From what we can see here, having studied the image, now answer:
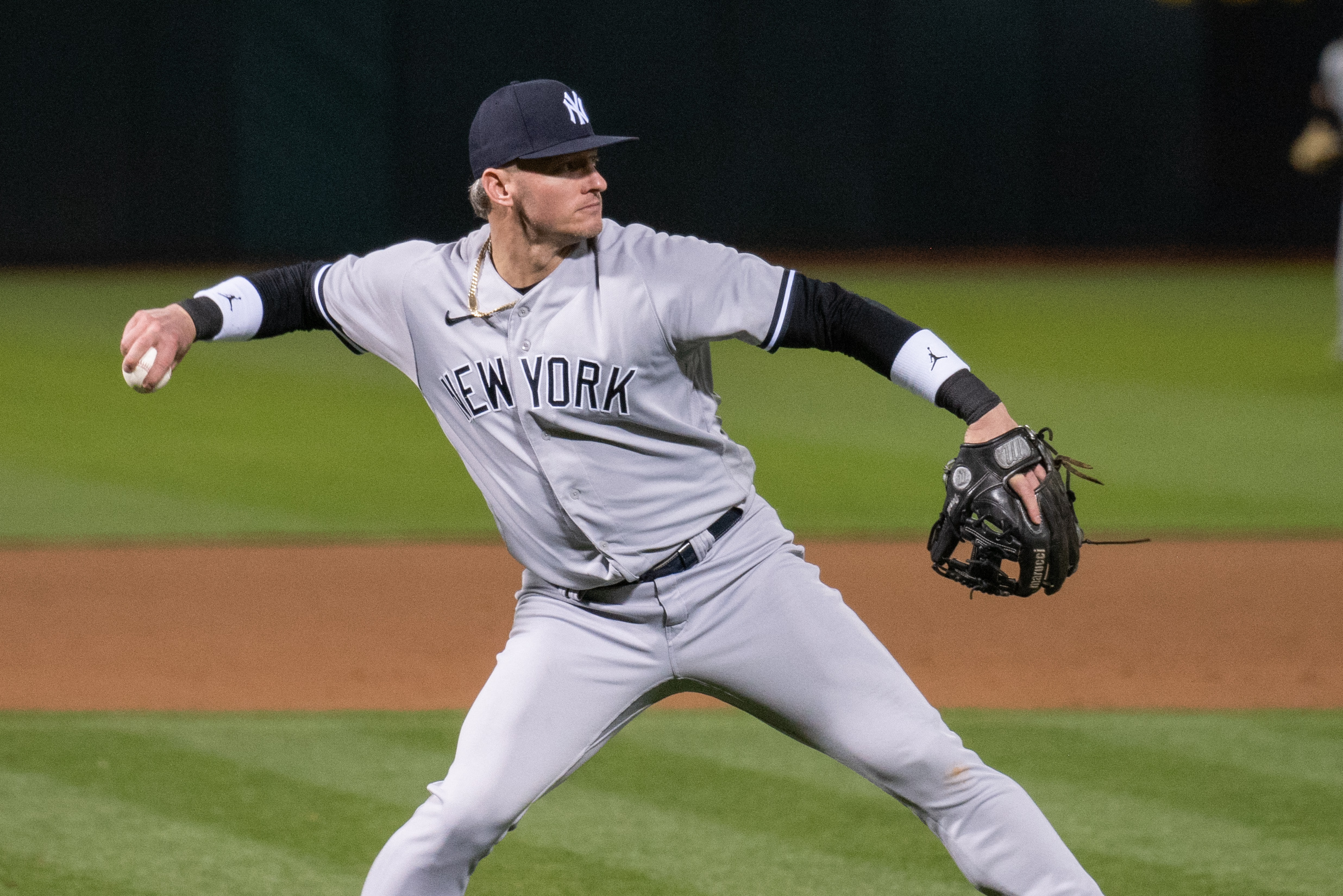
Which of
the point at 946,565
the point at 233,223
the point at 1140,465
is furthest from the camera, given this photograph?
the point at 233,223

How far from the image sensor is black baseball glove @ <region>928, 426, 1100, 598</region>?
2791 millimetres

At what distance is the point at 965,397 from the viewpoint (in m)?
2.78

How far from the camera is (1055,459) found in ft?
9.36

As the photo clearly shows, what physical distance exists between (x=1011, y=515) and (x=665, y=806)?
6.06 feet

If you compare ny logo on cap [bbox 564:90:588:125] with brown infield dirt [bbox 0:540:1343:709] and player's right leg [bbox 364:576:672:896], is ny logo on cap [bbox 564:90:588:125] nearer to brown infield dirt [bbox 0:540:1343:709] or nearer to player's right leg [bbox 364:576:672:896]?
player's right leg [bbox 364:576:672:896]

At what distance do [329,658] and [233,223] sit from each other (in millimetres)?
13696

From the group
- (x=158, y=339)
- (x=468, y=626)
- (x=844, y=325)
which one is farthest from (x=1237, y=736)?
(x=158, y=339)

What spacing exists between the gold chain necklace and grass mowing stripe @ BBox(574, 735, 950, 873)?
1.79 meters

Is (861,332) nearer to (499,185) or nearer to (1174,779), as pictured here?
(499,185)

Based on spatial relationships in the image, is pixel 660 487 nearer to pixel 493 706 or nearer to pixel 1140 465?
pixel 493 706

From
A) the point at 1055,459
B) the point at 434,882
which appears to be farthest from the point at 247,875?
the point at 1055,459

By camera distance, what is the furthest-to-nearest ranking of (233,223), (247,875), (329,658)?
(233,223), (329,658), (247,875)

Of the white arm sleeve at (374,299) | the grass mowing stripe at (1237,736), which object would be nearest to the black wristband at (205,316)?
the white arm sleeve at (374,299)

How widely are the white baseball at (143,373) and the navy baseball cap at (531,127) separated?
680 millimetres
